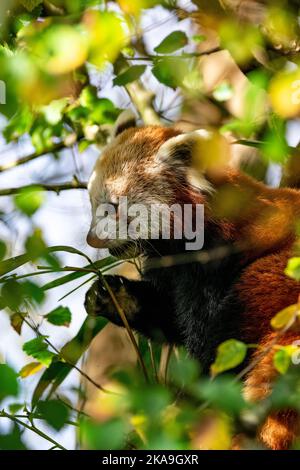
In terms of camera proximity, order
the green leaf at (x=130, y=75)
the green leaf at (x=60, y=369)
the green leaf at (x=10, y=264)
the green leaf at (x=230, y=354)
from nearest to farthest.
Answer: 1. the green leaf at (x=230, y=354)
2. the green leaf at (x=10, y=264)
3. the green leaf at (x=60, y=369)
4. the green leaf at (x=130, y=75)

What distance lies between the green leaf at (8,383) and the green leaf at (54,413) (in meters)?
0.20

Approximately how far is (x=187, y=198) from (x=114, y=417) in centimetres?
256

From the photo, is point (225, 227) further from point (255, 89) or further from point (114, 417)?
point (114, 417)

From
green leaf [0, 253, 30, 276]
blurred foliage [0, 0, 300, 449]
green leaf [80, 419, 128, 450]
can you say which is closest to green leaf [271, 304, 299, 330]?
blurred foliage [0, 0, 300, 449]

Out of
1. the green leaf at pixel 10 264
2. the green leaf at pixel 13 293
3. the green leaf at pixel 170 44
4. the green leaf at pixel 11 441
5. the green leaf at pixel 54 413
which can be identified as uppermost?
the green leaf at pixel 13 293

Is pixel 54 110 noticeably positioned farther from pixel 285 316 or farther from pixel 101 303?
pixel 285 316

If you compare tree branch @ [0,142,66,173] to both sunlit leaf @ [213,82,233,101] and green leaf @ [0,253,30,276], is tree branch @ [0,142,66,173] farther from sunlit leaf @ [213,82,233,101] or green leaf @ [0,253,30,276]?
green leaf @ [0,253,30,276]

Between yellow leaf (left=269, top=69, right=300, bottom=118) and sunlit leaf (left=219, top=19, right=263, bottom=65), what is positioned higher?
yellow leaf (left=269, top=69, right=300, bottom=118)

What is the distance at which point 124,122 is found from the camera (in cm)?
470

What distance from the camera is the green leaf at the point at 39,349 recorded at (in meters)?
3.01

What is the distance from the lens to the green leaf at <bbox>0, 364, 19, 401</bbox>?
A: 5.95 feet

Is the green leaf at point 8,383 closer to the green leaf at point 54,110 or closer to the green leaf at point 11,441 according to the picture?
the green leaf at point 11,441

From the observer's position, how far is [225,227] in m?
3.86

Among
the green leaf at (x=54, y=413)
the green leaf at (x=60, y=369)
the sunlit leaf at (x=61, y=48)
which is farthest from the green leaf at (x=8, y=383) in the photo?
the green leaf at (x=60, y=369)
